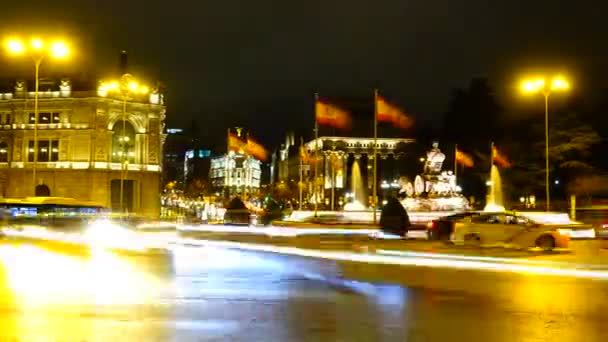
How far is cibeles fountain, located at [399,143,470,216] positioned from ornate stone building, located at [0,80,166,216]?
5316cm

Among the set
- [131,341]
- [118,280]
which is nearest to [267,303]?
[131,341]

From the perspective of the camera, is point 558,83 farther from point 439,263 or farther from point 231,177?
point 231,177

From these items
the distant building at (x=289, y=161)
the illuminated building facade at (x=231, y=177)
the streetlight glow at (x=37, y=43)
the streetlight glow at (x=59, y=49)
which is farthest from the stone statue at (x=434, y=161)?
the illuminated building facade at (x=231, y=177)

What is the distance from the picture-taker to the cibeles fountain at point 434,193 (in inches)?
1828

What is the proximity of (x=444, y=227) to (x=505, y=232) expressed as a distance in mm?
2337

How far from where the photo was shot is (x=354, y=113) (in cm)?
13188

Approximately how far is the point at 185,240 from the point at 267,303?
778 inches

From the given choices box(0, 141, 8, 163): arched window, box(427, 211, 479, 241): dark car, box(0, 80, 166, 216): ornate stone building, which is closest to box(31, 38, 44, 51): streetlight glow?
box(427, 211, 479, 241): dark car

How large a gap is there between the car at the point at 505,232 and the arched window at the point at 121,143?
74223 mm

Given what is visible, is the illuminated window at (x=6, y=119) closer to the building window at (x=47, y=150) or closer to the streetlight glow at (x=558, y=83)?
the building window at (x=47, y=150)

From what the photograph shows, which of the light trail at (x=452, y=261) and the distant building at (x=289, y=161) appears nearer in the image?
the light trail at (x=452, y=261)

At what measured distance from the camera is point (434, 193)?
4688cm

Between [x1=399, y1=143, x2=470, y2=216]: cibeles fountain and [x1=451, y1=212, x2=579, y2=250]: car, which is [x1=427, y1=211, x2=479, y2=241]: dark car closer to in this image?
[x1=451, y1=212, x2=579, y2=250]: car

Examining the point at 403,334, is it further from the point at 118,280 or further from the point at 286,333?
the point at 118,280
